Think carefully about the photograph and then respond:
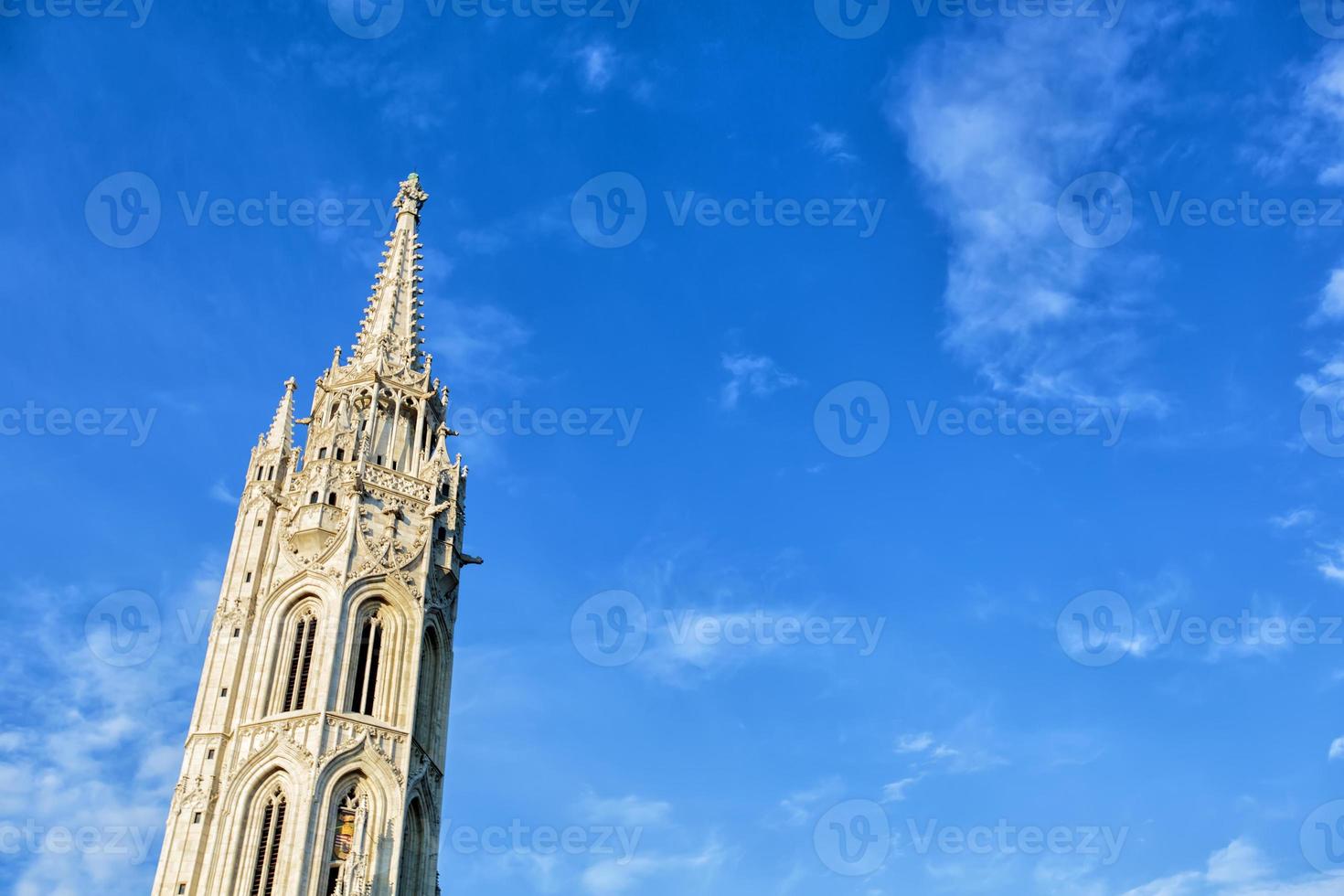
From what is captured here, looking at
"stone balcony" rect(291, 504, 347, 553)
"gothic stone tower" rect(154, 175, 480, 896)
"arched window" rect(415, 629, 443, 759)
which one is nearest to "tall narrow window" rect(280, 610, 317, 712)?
"gothic stone tower" rect(154, 175, 480, 896)

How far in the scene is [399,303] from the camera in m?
95.8

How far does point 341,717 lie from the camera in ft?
236

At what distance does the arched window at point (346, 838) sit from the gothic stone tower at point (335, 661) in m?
0.09

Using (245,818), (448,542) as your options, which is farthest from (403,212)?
(245,818)

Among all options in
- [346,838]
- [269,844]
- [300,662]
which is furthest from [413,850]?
[300,662]

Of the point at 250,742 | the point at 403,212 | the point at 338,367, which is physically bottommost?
the point at 250,742

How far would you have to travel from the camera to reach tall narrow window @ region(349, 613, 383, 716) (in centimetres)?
7412

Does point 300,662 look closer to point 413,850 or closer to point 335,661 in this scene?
point 335,661

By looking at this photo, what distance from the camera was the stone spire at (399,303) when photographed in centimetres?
9119

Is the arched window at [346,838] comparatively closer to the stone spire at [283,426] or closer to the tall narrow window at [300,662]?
the tall narrow window at [300,662]

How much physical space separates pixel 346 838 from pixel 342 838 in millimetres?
194

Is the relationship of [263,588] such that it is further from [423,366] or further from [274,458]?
[423,366]

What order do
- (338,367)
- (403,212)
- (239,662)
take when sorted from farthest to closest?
(403,212)
(338,367)
(239,662)

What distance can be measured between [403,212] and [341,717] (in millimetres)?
42427
